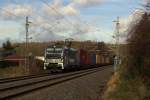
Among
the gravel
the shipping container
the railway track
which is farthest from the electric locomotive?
the gravel

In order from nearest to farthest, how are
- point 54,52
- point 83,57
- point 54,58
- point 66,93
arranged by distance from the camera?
point 66,93 → point 54,58 → point 54,52 → point 83,57

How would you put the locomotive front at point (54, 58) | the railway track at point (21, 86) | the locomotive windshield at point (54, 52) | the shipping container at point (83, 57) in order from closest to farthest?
the railway track at point (21, 86)
the locomotive front at point (54, 58)
the locomotive windshield at point (54, 52)
the shipping container at point (83, 57)

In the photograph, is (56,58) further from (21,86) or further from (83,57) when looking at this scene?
(21,86)

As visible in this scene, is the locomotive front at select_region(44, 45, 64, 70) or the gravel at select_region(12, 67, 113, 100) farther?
the locomotive front at select_region(44, 45, 64, 70)

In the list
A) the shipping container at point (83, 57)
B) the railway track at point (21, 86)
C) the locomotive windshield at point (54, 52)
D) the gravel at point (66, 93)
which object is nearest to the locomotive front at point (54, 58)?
the locomotive windshield at point (54, 52)

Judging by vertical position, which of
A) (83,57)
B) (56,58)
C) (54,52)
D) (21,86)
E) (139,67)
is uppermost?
(54,52)

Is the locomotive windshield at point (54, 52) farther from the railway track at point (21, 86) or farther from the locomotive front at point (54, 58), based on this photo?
the railway track at point (21, 86)

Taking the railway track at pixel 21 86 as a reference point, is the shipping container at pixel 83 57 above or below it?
above

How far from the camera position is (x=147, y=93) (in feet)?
52.4

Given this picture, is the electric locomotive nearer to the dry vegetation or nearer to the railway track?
the railway track

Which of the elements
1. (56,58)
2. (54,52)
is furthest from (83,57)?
(56,58)

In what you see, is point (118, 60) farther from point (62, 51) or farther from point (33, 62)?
point (33, 62)

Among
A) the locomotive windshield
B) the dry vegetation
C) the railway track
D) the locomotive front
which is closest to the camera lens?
the dry vegetation

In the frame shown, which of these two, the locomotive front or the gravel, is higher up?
the locomotive front
